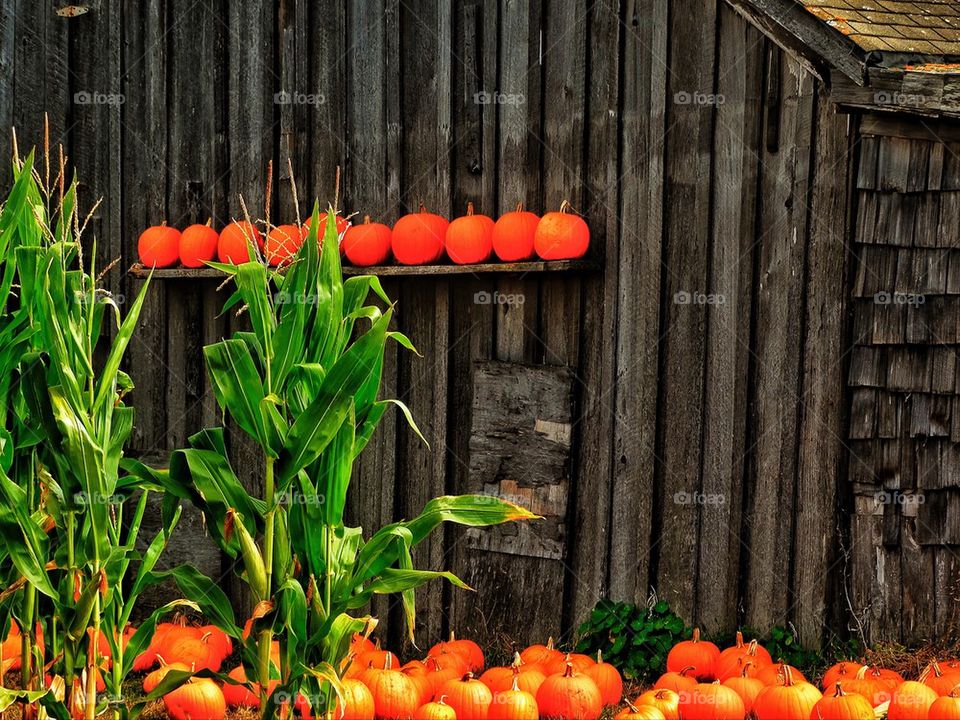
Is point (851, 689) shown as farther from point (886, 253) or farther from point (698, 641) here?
point (886, 253)

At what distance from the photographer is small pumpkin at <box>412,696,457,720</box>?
14.9 feet

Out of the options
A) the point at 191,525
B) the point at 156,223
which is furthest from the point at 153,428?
the point at 156,223

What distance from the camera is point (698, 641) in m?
5.43

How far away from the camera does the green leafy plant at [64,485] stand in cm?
411

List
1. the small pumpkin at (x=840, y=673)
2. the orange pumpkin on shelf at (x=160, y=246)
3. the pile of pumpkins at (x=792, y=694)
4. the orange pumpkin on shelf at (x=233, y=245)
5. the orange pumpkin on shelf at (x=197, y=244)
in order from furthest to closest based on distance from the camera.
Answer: the orange pumpkin on shelf at (x=160, y=246) → the orange pumpkin on shelf at (x=197, y=244) → the orange pumpkin on shelf at (x=233, y=245) → the small pumpkin at (x=840, y=673) → the pile of pumpkins at (x=792, y=694)

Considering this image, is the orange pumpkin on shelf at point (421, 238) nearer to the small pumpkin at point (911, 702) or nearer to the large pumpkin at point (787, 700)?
the large pumpkin at point (787, 700)

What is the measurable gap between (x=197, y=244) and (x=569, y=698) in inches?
142

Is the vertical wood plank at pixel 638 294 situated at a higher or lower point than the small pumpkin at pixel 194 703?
higher

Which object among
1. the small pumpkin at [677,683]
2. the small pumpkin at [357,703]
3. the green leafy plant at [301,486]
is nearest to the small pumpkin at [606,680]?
the small pumpkin at [677,683]

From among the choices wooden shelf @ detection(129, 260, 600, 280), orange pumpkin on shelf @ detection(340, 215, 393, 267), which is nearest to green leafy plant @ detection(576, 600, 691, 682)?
wooden shelf @ detection(129, 260, 600, 280)

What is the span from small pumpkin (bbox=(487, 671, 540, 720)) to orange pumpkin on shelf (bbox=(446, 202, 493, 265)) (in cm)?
224

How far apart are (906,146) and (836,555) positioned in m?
1.88

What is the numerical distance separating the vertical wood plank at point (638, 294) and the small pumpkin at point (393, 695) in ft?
4.58

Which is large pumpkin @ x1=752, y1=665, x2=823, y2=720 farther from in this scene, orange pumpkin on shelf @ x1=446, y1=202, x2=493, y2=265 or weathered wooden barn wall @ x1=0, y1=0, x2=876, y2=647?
orange pumpkin on shelf @ x1=446, y1=202, x2=493, y2=265
